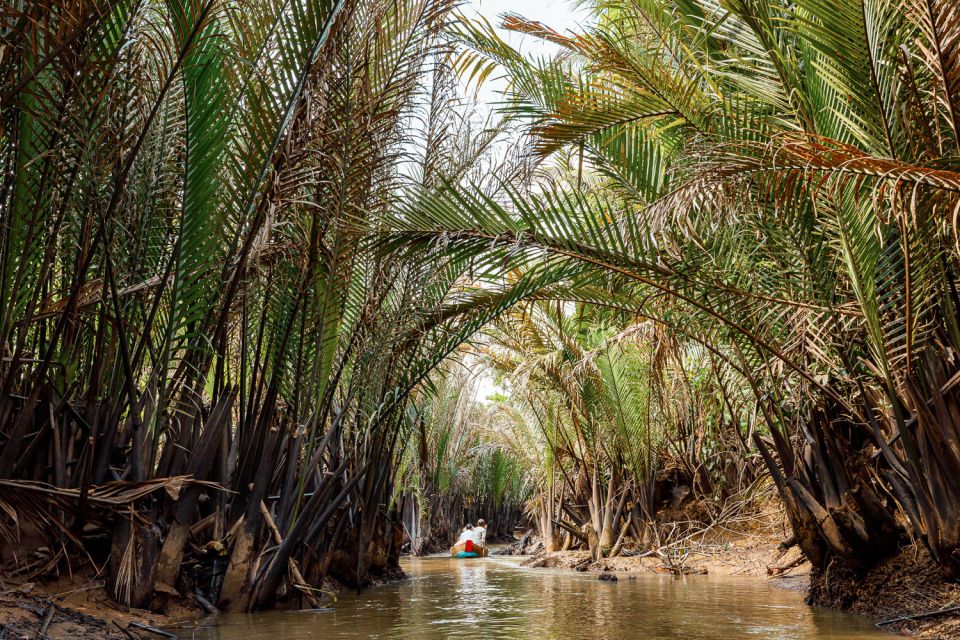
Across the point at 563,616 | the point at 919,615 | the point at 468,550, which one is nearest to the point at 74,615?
the point at 563,616

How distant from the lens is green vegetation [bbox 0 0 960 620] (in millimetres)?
3346

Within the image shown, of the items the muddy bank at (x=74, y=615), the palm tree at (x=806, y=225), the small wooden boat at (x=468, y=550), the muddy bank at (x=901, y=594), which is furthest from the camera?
the small wooden boat at (x=468, y=550)

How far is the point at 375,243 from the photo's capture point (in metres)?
4.36

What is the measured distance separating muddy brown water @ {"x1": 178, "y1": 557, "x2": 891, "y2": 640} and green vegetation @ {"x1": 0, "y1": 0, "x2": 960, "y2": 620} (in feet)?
1.48

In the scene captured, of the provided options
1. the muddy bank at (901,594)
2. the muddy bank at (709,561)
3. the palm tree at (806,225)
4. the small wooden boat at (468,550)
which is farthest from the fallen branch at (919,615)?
the small wooden boat at (468,550)

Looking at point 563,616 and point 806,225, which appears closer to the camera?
point 806,225

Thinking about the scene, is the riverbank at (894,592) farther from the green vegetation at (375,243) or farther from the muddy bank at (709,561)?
the muddy bank at (709,561)

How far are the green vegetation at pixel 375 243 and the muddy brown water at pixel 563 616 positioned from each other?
451 mm

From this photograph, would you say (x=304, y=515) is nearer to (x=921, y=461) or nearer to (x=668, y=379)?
(x=921, y=461)

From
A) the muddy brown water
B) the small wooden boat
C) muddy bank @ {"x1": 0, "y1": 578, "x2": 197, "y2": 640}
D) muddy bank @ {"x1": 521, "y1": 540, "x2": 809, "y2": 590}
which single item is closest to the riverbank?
the muddy brown water

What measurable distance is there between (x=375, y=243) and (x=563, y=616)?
2679 millimetres

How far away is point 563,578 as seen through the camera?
835 cm

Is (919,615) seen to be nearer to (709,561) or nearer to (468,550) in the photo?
(709,561)

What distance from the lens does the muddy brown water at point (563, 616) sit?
372 centimetres
